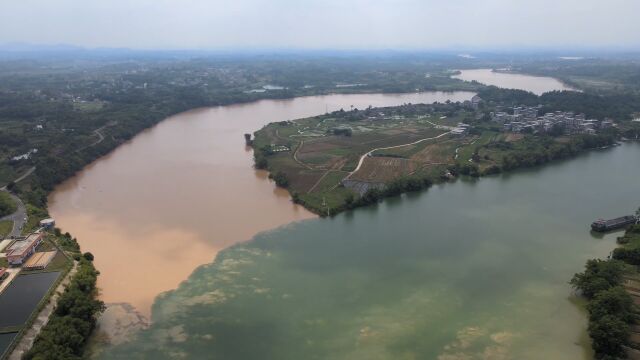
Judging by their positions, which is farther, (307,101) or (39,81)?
(39,81)

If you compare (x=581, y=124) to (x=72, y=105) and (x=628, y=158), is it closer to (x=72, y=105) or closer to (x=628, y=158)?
(x=628, y=158)

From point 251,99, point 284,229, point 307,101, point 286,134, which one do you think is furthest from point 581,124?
point 251,99

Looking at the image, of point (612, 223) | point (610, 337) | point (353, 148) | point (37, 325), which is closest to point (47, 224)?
point (37, 325)

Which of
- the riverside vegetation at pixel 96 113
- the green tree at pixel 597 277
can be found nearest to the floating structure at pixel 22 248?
the riverside vegetation at pixel 96 113

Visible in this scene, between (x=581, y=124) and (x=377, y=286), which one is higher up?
(x=581, y=124)

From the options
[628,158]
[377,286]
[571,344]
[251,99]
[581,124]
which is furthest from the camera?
[251,99]
